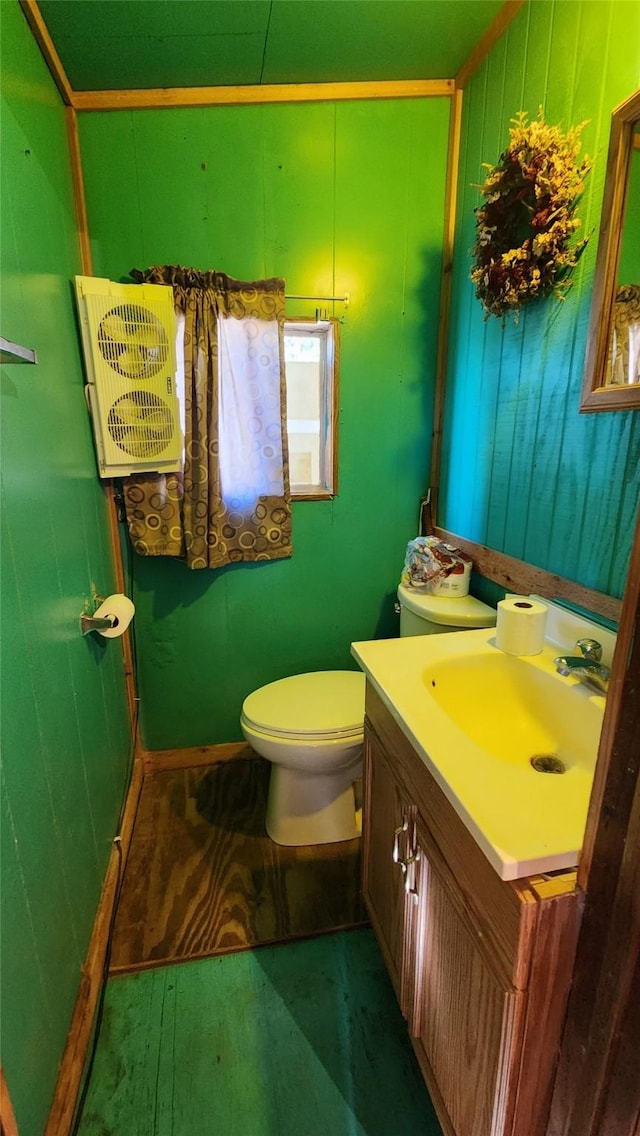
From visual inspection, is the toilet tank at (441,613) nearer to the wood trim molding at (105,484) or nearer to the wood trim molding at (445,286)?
the wood trim molding at (445,286)

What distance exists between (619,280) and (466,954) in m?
1.20

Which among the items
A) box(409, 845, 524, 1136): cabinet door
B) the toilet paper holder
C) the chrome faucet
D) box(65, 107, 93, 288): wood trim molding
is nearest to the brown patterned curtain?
box(65, 107, 93, 288): wood trim molding

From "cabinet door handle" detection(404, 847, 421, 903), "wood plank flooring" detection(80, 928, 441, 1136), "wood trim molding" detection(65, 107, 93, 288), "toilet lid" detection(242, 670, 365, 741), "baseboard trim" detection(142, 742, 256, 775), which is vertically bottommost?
"wood plank flooring" detection(80, 928, 441, 1136)

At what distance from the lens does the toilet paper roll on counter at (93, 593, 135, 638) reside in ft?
4.74

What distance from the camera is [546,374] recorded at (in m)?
1.26

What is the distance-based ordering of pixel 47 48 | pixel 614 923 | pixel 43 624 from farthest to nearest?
pixel 47 48 < pixel 43 624 < pixel 614 923

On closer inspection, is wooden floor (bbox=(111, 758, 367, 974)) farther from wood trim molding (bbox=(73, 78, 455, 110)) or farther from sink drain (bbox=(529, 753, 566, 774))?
Result: wood trim molding (bbox=(73, 78, 455, 110))

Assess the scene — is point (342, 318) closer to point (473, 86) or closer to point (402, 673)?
point (473, 86)

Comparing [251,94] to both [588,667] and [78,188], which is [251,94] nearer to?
[78,188]

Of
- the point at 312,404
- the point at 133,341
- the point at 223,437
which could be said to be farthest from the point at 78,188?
the point at 312,404

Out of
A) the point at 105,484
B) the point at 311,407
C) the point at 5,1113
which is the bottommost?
the point at 5,1113

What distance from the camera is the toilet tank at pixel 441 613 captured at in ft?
4.91

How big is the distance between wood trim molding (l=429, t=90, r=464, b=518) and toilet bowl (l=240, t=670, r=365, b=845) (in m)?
0.79

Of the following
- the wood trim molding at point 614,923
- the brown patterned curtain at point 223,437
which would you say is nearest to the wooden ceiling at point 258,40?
the brown patterned curtain at point 223,437
